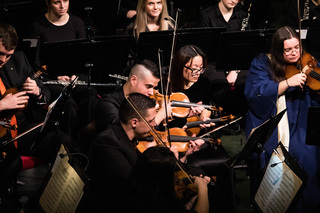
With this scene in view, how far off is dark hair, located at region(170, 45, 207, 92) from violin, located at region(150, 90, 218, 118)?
0.55 feet

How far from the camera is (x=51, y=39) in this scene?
4.70 meters

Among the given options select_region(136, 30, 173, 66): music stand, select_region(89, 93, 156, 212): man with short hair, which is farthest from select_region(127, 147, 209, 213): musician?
select_region(136, 30, 173, 66): music stand

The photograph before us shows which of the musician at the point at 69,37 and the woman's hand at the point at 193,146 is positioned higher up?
the musician at the point at 69,37

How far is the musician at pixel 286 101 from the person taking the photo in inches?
145

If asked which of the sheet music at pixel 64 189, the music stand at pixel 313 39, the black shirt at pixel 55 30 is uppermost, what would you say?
the black shirt at pixel 55 30

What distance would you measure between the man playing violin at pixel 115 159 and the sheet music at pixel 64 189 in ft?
0.37

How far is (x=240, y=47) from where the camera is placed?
4508mm

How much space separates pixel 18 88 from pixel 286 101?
237cm

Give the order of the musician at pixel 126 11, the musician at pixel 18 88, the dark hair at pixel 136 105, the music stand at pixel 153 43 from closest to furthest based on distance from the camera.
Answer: the dark hair at pixel 136 105, the musician at pixel 18 88, the music stand at pixel 153 43, the musician at pixel 126 11

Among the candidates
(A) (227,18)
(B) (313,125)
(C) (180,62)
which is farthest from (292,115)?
(A) (227,18)

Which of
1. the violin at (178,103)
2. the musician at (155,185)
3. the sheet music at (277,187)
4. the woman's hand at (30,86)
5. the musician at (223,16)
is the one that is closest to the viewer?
the musician at (155,185)

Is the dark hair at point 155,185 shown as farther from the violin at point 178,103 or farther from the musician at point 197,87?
the violin at point 178,103

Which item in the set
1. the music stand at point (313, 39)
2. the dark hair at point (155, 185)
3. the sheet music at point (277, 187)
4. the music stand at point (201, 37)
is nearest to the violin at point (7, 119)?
the dark hair at point (155, 185)

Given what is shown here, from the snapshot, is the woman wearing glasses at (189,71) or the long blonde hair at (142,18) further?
the long blonde hair at (142,18)
